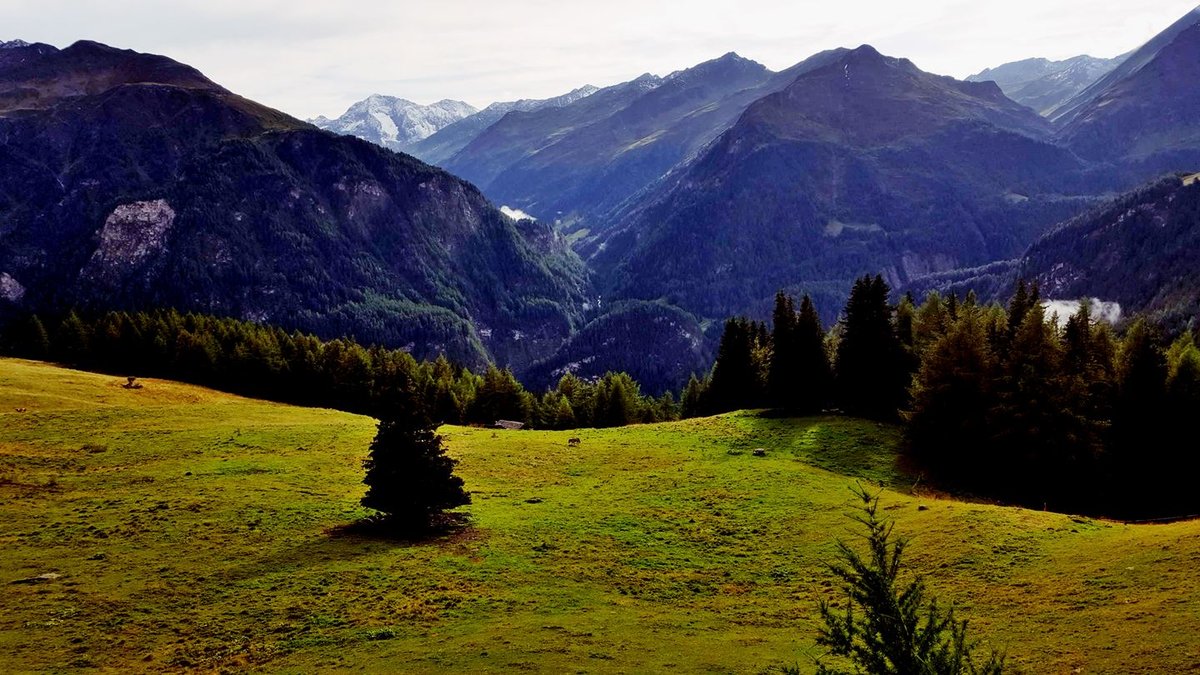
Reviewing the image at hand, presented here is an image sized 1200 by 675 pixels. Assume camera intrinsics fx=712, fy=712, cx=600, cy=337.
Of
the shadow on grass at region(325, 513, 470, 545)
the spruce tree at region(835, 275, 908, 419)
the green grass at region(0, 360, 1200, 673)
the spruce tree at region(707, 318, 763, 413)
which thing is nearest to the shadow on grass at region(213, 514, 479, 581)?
the shadow on grass at region(325, 513, 470, 545)

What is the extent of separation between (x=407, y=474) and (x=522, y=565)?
10.5 metres

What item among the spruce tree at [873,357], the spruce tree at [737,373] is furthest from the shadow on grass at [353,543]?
the spruce tree at [737,373]

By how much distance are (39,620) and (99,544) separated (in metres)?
9.50

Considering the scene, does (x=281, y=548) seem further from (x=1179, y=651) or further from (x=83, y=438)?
(x=1179, y=651)

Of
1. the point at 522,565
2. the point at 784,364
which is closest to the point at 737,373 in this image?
the point at 784,364

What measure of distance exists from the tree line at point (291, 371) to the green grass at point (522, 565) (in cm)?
5076

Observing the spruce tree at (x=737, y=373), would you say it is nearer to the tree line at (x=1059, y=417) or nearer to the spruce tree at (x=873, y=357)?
the spruce tree at (x=873, y=357)

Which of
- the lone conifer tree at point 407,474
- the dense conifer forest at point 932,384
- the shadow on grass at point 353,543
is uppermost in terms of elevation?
the dense conifer forest at point 932,384

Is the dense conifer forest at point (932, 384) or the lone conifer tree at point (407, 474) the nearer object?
the lone conifer tree at point (407, 474)

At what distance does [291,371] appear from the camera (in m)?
118

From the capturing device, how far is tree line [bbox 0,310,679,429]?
383 feet

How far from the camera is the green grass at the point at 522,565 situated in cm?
2958

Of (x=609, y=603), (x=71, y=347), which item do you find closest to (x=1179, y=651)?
(x=609, y=603)

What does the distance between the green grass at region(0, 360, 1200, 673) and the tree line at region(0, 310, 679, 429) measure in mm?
50758
